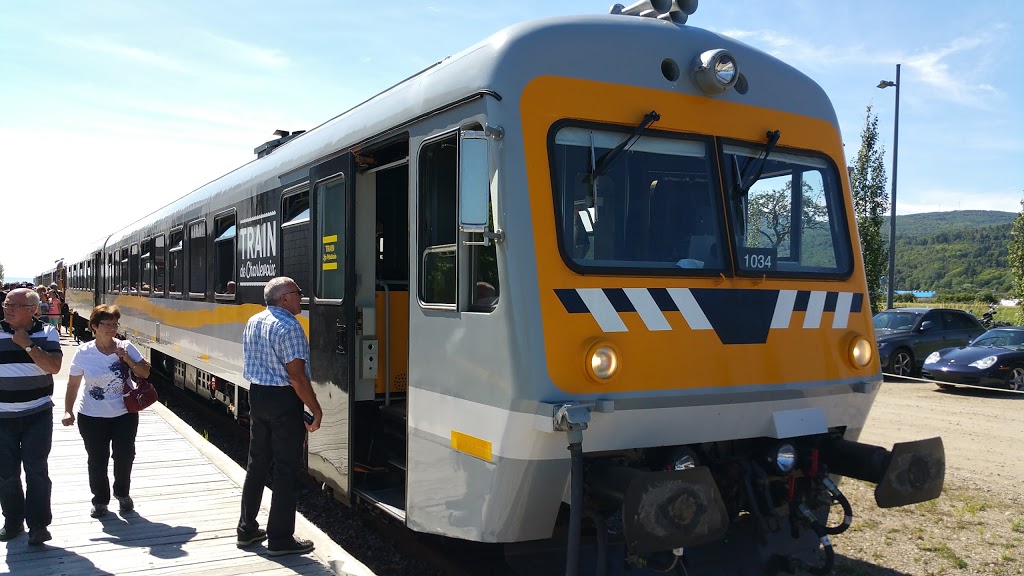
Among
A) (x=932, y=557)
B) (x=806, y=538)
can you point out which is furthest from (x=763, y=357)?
(x=932, y=557)

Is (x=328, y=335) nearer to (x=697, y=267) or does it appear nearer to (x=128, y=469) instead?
(x=128, y=469)

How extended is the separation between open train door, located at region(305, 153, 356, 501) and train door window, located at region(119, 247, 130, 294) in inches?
409

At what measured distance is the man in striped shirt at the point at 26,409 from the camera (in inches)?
196

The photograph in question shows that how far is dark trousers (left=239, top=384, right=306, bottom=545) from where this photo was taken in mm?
4902

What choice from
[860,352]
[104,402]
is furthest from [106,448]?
[860,352]

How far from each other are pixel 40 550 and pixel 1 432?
0.76 metres

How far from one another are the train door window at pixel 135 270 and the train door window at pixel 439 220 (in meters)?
10.6

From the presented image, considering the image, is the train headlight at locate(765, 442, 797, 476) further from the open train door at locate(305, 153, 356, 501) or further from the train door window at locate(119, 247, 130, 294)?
the train door window at locate(119, 247, 130, 294)

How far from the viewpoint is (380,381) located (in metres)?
5.52

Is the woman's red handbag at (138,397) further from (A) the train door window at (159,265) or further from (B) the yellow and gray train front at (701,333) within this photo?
(A) the train door window at (159,265)

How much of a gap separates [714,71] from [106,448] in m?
4.76

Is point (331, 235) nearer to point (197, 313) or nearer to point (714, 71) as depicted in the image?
point (714, 71)

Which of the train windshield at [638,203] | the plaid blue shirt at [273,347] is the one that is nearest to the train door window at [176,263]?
the plaid blue shirt at [273,347]

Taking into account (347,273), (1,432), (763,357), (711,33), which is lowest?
(1,432)
